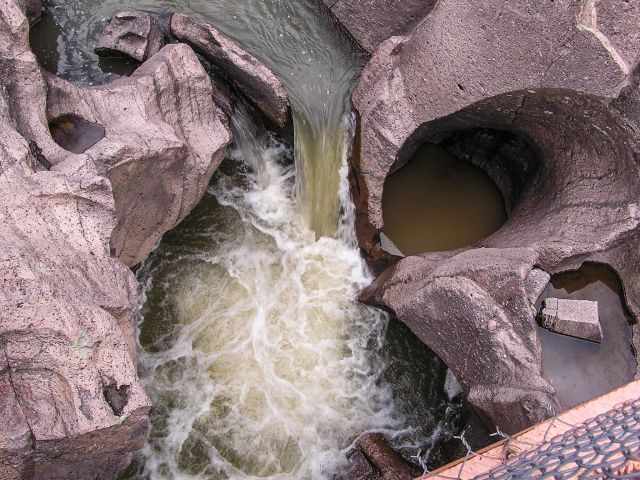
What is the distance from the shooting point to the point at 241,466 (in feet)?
15.5

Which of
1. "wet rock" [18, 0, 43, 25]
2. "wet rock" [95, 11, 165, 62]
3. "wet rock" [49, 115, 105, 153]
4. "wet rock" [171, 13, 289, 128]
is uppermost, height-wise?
"wet rock" [171, 13, 289, 128]

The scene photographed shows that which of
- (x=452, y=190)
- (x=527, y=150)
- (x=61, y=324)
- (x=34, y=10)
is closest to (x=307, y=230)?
(x=452, y=190)

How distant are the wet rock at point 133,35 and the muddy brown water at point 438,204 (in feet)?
8.52

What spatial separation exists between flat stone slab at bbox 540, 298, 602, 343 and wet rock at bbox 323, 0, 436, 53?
2743 mm

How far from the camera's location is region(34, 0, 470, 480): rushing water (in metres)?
4.84

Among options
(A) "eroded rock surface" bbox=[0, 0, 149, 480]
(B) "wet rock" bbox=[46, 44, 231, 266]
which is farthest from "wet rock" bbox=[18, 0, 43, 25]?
(A) "eroded rock surface" bbox=[0, 0, 149, 480]

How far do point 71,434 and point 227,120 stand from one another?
315 cm

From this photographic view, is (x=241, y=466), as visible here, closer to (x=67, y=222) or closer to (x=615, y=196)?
(x=67, y=222)

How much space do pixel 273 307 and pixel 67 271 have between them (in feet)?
8.00

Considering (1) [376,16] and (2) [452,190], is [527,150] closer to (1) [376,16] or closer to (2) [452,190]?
(2) [452,190]

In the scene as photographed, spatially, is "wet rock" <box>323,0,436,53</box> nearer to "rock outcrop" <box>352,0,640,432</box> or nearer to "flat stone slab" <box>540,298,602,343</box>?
"rock outcrop" <box>352,0,640,432</box>

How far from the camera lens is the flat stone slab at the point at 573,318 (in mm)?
3910

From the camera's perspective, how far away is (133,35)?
16.9 ft

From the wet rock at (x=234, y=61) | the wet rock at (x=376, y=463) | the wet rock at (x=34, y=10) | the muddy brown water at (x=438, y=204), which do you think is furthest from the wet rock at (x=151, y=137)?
the wet rock at (x=376, y=463)
